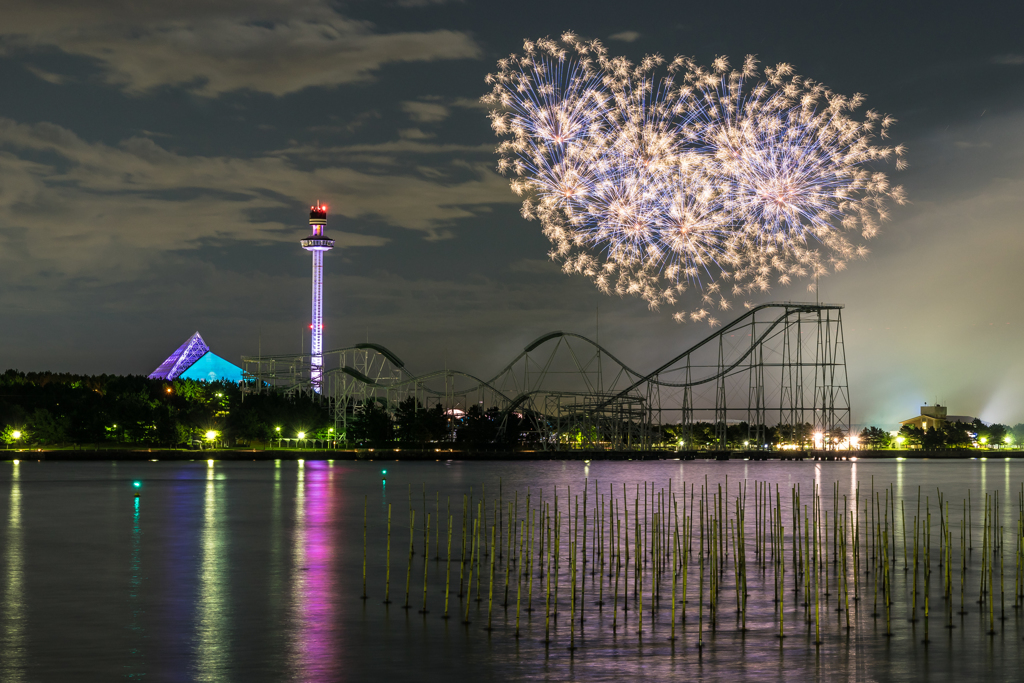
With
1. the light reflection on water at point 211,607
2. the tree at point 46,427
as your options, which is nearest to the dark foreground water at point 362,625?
the light reflection on water at point 211,607

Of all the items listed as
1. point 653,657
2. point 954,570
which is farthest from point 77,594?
point 954,570

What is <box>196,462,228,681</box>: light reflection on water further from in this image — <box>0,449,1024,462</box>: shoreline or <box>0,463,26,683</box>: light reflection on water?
<box>0,449,1024,462</box>: shoreline

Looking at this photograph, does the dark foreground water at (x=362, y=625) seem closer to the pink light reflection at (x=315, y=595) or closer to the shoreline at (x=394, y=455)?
the pink light reflection at (x=315, y=595)

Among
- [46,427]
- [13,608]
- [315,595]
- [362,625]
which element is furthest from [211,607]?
[46,427]

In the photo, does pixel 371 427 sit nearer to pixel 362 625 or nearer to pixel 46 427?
pixel 46 427

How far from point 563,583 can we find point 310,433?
416 ft

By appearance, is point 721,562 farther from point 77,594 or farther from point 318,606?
point 77,594

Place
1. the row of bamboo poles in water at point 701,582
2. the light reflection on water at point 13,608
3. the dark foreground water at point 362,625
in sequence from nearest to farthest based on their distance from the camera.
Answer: the light reflection on water at point 13,608, the dark foreground water at point 362,625, the row of bamboo poles in water at point 701,582

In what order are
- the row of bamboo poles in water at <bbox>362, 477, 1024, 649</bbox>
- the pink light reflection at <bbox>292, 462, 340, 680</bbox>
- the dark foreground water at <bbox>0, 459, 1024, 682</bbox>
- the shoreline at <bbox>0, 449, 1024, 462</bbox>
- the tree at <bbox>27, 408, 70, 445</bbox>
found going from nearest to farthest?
the dark foreground water at <bbox>0, 459, 1024, 682</bbox>, the pink light reflection at <bbox>292, 462, 340, 680</bbox>, the row of bamboo poles in water at <bbox>362, 477, 1024, 649</bbox>, the shoreline at <bbox>0, 449, 1024, 462</bbox>, the tree at <bbox>27, 408, 70, 445</bbox>

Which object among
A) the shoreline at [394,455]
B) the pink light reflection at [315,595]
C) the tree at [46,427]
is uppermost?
the tree at [46,427]

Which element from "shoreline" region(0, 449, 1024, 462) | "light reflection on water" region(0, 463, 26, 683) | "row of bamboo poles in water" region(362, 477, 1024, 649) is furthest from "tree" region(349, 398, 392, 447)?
"row of bamboo poles in water" region(362, 477, 1024, 649)

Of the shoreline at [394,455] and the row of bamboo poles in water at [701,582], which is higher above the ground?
the row of bamboo poles in water at [701,582]

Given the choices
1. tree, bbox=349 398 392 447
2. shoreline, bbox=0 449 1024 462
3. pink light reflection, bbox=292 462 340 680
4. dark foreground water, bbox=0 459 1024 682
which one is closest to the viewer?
dark foreground water, bbox=0 459 1024 682

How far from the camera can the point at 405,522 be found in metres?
45.0
